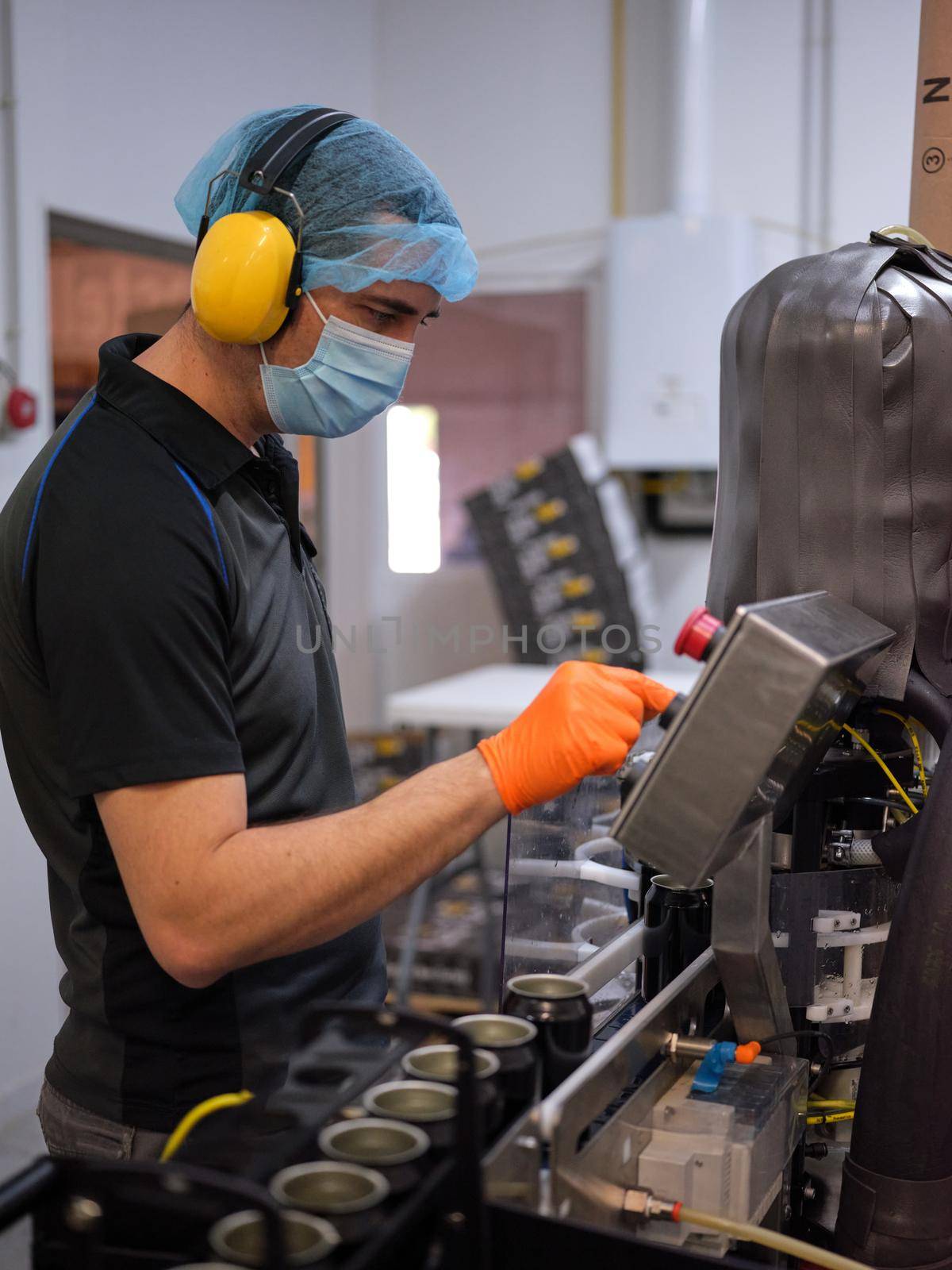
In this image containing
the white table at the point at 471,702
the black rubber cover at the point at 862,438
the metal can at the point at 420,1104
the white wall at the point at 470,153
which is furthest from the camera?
the white wall at the point at 470,153

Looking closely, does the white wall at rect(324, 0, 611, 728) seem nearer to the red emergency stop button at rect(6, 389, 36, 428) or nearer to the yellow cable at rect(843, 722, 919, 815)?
the red emergency stop button at rect(6, 389, 36, 428)

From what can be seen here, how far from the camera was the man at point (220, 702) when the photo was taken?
34.1 inches

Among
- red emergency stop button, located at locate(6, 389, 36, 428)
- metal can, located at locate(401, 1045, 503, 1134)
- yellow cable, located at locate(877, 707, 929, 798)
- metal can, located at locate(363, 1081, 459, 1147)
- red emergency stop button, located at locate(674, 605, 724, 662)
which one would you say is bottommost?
metal can, located at locate(363, 1081, 459, 1147)

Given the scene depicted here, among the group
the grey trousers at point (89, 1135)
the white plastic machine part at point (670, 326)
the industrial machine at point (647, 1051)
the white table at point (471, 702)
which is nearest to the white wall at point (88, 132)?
the white table at point (471, 702)

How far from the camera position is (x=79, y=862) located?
100cm

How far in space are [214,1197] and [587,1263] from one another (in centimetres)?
23

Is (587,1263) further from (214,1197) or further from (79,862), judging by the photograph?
(79,862)

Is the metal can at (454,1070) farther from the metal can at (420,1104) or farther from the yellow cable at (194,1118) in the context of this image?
the yellow cable at (194,1118)

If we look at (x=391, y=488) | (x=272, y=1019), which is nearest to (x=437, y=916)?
(x=391, y=488)

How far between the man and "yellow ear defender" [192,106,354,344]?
14mm

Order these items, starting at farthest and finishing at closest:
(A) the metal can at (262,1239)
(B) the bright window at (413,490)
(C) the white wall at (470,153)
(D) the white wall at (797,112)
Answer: (B) the bright window at (413,490) < (C) the white wall at (470,153) < (D) the white wall at (797,112) < (A) the metal can at (262,1239)

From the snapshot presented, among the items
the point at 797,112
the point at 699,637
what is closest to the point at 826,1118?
the point at 699,637

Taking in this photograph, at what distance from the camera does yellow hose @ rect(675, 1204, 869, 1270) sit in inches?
30.0

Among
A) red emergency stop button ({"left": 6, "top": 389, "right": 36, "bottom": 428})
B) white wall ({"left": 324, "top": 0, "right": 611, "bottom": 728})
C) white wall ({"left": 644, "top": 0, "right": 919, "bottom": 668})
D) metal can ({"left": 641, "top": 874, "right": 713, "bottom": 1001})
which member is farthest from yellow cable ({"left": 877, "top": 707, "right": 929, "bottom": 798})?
white wall ({"left": 324, "top": 0, "right": 611, "bottom": 728})
